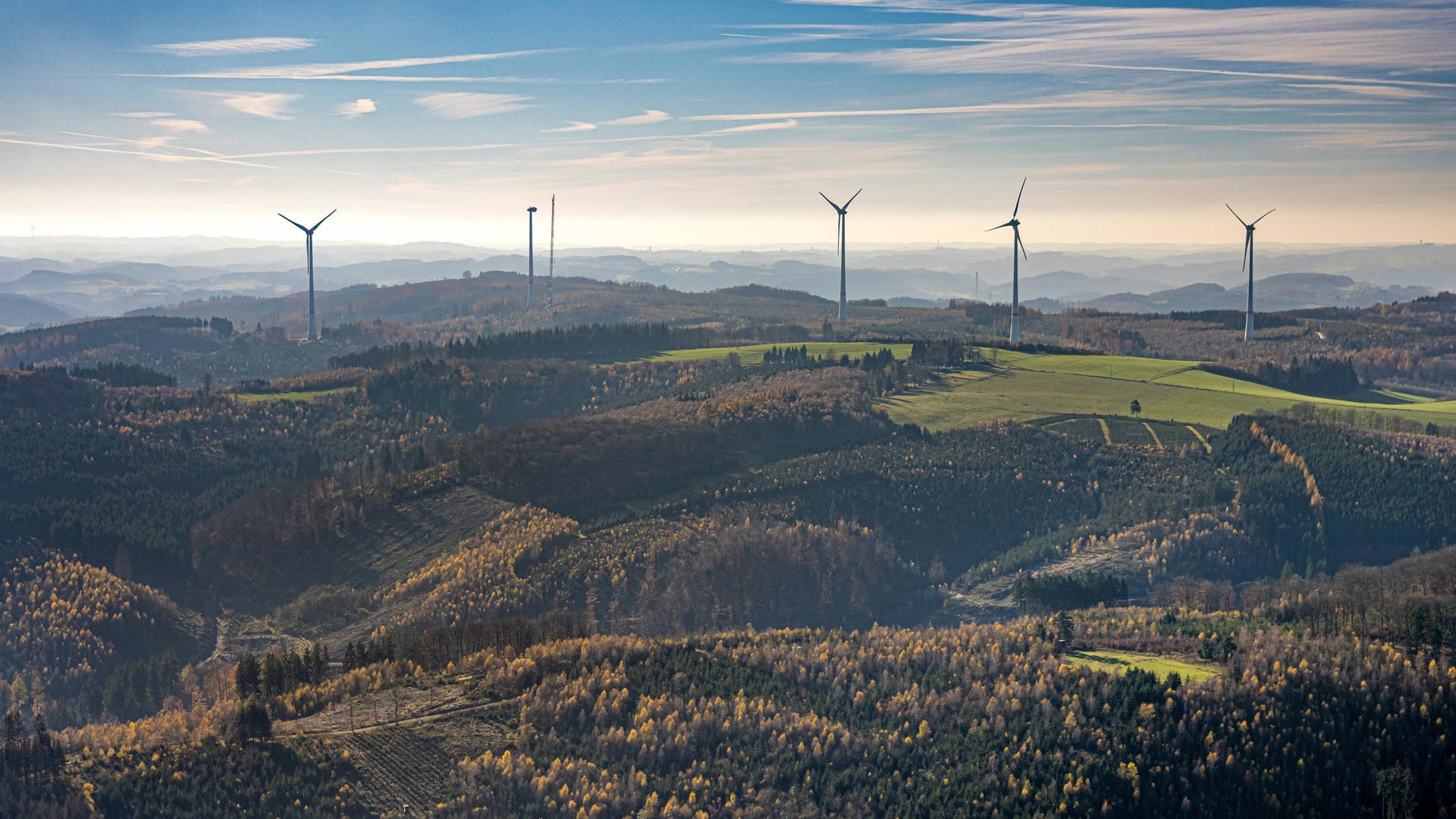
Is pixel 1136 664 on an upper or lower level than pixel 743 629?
upper

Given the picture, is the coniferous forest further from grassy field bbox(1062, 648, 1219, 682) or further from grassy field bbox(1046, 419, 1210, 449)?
grassy field bbox(1046, 419, 1210, 449)

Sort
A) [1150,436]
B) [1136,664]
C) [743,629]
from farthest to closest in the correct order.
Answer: [1150,436] < [743,629] < [1136,664]

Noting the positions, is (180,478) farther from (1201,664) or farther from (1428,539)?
(1428,539)

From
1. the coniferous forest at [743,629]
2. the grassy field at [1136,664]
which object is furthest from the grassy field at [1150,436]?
the grassy field at [1136,664]

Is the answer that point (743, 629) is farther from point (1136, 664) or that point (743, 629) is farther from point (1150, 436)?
point (1150, 436)

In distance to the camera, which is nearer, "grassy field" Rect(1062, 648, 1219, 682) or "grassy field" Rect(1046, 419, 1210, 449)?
"grassy field" Rect(1062, 648, 1219, 682)

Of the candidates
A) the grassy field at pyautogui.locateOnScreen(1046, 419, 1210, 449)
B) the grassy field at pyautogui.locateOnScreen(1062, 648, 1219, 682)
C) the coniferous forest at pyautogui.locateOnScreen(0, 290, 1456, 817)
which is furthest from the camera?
the grassy field at pyautogui.locateOnScreen(1046, 419, 1210, 449)

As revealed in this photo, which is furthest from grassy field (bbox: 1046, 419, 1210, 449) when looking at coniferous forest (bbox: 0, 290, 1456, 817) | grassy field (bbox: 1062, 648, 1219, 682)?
grassy field (bbox: 1062, 648, 1219, 682)

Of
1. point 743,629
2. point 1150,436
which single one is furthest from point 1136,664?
point 1150,436
